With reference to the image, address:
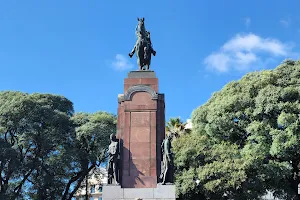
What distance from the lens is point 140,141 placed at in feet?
52.7

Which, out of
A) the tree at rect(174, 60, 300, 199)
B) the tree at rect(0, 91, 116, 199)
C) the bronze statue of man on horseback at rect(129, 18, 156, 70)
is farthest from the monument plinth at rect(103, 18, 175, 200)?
the tree at rect(0, 91, 116, 199)

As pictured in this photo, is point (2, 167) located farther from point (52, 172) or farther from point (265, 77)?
point (265, 77)

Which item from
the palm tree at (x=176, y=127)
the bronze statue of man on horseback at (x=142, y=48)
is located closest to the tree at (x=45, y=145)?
the palm tree at (x=176, y=127)

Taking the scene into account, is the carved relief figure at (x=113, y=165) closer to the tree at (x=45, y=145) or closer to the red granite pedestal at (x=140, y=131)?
the red granite pedestal at (x=140, y=131)

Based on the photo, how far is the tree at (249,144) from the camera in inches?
977

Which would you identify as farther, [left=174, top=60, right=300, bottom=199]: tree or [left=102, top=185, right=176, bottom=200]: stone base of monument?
[left=174, top=60, right=300, bottom=199]: tree

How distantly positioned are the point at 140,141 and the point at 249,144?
12.7 meters

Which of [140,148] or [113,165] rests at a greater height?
[140,148]

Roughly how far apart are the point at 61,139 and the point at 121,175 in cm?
1797

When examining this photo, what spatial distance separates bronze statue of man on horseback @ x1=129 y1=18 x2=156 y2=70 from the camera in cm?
1788

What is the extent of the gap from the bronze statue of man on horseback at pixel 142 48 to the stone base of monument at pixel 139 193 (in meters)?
5.42

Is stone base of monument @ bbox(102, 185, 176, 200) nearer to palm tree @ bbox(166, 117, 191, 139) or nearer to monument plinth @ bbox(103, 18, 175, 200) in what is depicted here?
monument plinth @ bbox(103, 18, 175, 200)

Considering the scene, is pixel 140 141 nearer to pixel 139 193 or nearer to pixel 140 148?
pixel 140 148

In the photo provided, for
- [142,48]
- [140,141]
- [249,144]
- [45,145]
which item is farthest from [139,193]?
[45,145]
